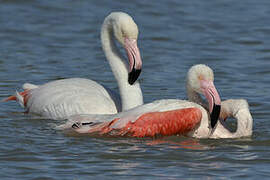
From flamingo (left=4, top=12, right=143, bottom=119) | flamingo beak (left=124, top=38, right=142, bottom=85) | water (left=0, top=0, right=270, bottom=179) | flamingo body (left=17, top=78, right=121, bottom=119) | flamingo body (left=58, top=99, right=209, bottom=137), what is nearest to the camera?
water (left=0, top=0, right=270, bottom=179)

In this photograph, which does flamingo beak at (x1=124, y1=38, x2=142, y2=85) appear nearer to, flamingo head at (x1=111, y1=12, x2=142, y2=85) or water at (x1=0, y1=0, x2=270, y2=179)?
flamingo head at (x1=111, y1=12, x2=142, y2=85)

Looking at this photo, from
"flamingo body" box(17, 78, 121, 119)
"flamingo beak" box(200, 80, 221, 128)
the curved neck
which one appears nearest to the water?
"flamingo body" box(17, 78, 121, 119)

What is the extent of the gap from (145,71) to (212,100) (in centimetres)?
449

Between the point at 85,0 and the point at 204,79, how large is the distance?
10.3m

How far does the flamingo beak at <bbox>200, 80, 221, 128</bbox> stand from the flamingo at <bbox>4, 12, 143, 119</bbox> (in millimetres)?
1016

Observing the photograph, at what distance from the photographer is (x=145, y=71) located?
1320cm

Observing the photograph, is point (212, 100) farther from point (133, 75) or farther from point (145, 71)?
point (145, 71)

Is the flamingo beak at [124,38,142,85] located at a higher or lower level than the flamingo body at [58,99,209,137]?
higher

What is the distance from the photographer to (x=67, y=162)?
7957 mm

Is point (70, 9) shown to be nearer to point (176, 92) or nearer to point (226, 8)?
point (226, 8)

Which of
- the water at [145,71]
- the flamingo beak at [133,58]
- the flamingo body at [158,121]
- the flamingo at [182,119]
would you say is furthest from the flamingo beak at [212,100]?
the flamingo beak at [133,58]

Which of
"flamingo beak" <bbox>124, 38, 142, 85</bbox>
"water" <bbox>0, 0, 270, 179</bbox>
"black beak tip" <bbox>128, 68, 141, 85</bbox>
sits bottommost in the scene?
"water" <bbox>0, 0, 270, 179</bbox>

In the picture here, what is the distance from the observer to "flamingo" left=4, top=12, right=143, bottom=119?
971 cm

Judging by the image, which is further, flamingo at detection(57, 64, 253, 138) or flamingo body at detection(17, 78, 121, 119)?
flamingo body at detection(17, 78, 121, 119)
